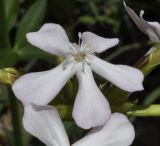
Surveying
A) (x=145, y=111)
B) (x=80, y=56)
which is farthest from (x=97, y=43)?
(x=145, y=111)

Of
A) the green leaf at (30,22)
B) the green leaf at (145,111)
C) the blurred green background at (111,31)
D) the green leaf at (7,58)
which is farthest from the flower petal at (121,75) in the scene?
the blurred green background at (111,31)

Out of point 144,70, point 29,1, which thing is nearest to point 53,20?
point 29,1

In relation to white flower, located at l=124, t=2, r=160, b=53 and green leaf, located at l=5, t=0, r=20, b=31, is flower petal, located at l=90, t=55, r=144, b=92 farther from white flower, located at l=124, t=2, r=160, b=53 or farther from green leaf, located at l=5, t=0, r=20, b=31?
green leaf, located at l=5, t=0, r=20, b=31

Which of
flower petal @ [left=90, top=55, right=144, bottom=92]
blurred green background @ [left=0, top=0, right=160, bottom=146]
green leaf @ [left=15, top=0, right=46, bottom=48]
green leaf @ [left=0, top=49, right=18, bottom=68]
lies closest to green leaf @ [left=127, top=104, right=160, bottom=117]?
flower petal @ [left=90, top=55, right=144, bottom=92]

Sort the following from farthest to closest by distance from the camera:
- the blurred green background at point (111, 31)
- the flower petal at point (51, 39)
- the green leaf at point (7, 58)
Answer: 1. the blurred green background at point (111, 31)
2. the green leaf at point (7, 58)
3. the flower petal at point (51, 39)

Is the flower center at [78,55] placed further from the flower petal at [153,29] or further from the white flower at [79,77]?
the flower petal at [153,29]

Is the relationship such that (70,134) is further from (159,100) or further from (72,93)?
(159,100)
